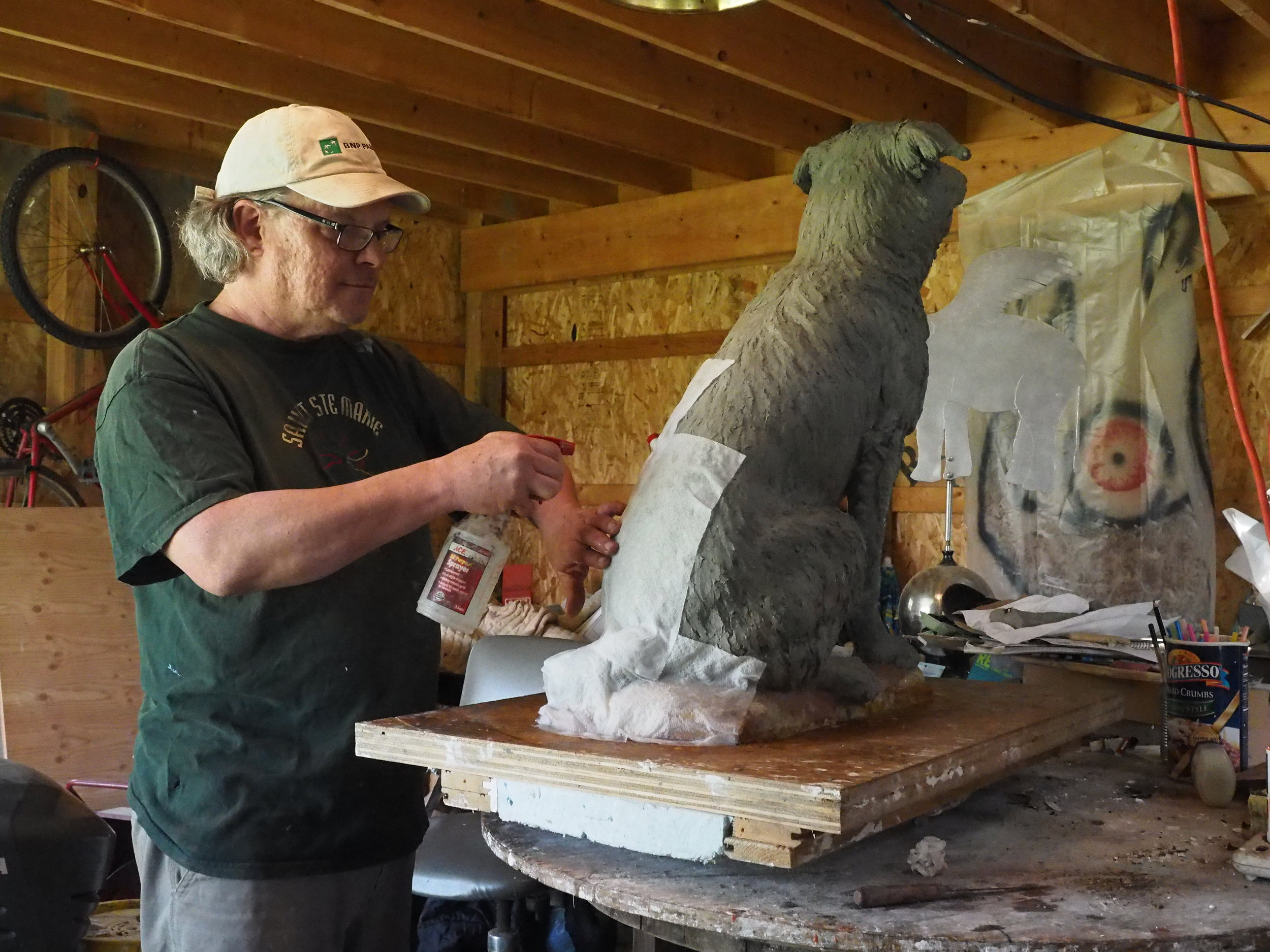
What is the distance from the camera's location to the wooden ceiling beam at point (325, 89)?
3.80 m

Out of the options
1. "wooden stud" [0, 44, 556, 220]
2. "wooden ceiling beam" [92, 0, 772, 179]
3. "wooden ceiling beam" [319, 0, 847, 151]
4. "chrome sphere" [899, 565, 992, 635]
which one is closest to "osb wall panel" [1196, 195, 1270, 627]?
"chrome sphere" [899, 565, 992, 635]

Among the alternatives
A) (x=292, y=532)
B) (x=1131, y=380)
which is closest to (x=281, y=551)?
(x=292, y=532)

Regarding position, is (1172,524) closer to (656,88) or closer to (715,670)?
(656,88)

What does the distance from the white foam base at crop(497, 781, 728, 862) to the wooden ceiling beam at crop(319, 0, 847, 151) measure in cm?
262

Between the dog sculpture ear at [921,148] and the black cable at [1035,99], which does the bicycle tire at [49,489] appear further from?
the black cable at [1035,99]

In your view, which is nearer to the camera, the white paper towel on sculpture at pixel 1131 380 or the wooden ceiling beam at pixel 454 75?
the wooden ceiling beam at pixel 454 75

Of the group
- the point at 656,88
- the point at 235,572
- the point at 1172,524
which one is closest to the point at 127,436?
the point at 235,572

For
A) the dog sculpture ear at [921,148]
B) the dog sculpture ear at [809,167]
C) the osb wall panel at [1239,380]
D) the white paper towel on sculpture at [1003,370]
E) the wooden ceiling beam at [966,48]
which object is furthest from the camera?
the osb wall panel at [1239,380]

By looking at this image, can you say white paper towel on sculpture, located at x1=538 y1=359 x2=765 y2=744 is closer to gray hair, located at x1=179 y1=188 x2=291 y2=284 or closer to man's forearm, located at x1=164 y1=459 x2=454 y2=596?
man's forearm, located at x1=164 y1=459 x2=454 y2=596

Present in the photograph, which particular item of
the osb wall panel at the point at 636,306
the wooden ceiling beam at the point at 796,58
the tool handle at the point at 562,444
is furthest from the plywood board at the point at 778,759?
the osb wall panel at the point at 636,306

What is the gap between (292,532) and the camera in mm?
1420

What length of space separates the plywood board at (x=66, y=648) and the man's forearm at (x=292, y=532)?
282cm

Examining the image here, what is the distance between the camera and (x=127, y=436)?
1.53 meters

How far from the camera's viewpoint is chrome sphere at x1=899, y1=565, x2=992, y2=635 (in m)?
3.52
